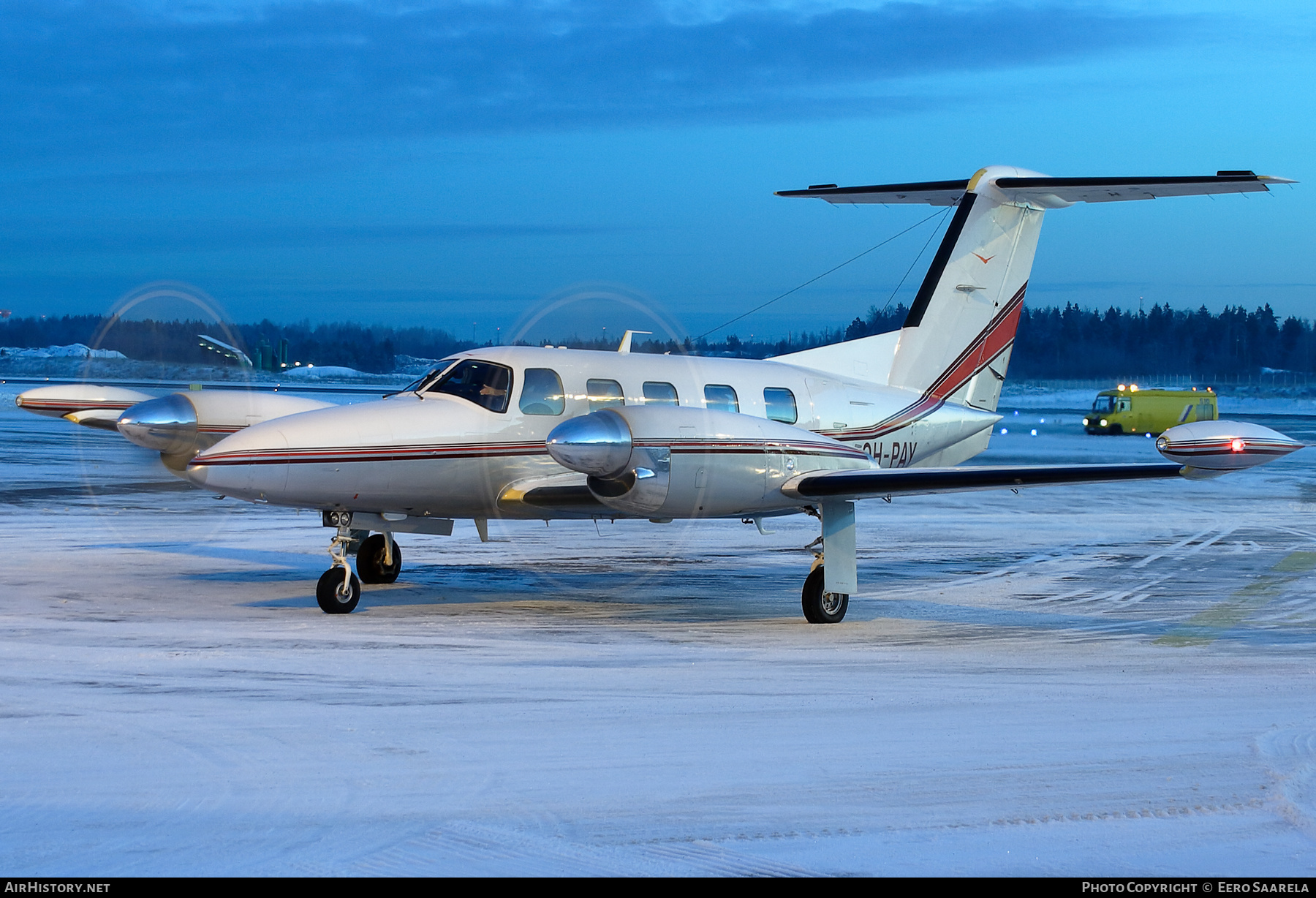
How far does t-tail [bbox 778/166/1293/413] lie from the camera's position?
14.6 m

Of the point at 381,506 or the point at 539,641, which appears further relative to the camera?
the point at 381,506

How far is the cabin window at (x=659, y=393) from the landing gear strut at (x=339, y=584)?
3040 millimetres

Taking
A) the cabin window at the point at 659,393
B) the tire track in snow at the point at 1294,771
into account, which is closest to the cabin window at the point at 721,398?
the cabin window at the point at 659,393

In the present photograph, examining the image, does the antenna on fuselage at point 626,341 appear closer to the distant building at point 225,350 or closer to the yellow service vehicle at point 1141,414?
the distant building at point 225,350

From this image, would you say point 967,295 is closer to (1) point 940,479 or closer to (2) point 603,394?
(1) point 940,479

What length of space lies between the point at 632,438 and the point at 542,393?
1.90 metres

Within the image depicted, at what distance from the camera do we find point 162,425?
38.6ft

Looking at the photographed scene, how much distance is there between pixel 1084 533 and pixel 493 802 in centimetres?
1563

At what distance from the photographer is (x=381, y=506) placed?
11.4 meters

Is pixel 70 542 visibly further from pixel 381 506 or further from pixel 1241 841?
pixel 1241 841

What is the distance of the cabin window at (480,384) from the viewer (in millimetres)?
11703

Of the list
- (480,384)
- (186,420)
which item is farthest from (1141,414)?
(186,420)

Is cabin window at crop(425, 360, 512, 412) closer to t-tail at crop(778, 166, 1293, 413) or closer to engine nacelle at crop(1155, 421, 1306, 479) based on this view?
t-tail at crop(778, 166, 1293, 413)

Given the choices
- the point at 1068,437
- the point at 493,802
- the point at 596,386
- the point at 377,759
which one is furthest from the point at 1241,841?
the point at 1068,437
